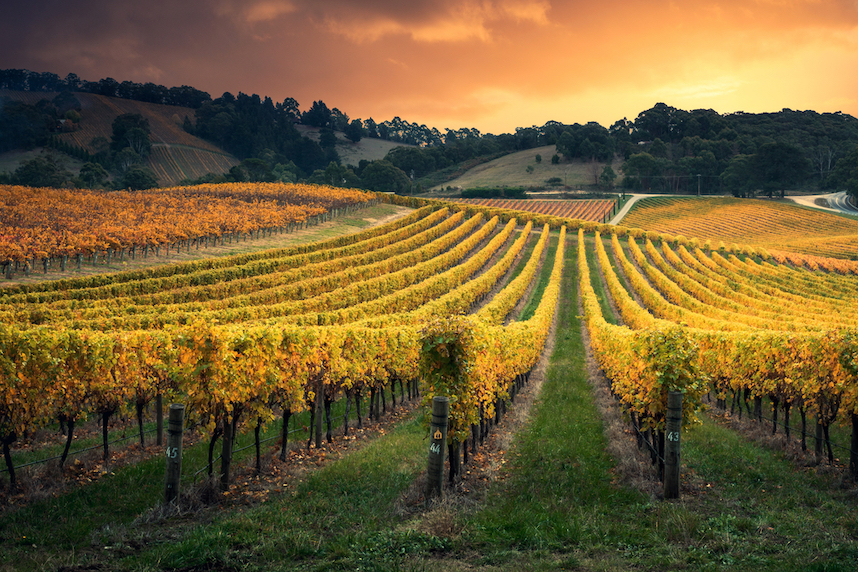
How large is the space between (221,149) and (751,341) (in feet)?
640

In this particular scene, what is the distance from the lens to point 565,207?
116062mm

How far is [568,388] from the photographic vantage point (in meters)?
23.0

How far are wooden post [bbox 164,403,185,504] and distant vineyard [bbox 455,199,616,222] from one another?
102 metres

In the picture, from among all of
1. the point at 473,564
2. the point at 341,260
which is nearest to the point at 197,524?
the point at 473,564

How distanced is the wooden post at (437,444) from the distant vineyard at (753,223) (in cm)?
8969

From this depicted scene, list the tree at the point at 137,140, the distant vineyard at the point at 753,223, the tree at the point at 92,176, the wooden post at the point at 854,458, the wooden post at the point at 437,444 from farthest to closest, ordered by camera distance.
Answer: the tree at the point at 137,140
the tree at the point at 92,176
the distant vineyard at the point at 753,223
the wooden post at the point at 854,458
the wooden post at the point at 437,444

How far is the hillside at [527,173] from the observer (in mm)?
149375

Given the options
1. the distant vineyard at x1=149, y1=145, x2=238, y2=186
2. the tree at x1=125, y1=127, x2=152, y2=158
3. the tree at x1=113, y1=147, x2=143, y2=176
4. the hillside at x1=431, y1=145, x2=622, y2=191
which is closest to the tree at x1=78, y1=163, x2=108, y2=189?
the tree at x1=113, y1=147, x2=143, y2=176

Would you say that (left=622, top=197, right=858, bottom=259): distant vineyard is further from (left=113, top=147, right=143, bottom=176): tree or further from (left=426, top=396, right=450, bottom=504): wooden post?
(left=113, top=147, right=143, bottom=176): tree

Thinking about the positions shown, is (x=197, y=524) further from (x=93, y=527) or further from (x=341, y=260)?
(x=341, y=260)

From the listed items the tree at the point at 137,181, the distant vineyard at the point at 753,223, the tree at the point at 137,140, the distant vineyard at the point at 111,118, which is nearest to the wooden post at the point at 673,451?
the distant vineyard at the point at 753,223

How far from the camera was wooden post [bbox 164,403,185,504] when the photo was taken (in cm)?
886

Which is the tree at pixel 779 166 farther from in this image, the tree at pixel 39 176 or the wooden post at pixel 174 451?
the tree at pixel 39 176

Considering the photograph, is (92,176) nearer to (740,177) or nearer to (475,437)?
(475,437)
